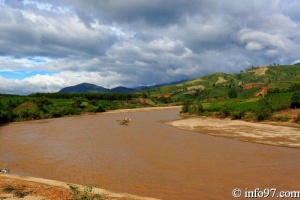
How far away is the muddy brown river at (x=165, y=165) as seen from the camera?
2045 centimetres

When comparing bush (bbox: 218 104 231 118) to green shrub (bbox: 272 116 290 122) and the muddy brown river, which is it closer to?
green shrub (bbox: 272 116 290 122)

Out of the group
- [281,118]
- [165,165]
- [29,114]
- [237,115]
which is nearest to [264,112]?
[281,118]

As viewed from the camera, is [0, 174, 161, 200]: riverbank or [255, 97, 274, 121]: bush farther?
[255, 97, 274, 121]: bush

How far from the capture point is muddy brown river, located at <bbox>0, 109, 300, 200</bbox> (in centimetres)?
2045

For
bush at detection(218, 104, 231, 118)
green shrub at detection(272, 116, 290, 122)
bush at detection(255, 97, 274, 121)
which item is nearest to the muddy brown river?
green shrub at detection(272, 116, 290, 122)

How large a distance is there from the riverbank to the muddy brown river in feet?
5.33

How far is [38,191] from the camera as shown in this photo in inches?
719

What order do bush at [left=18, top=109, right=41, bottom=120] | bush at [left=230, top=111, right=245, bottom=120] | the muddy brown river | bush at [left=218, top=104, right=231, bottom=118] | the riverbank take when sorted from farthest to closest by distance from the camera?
bush at [left=18, top=109, right=41, bottom=120] < bush at [left=218, top=104, right=231, bottom=118] < bush at [left=230, top=111, right=245, bottom=120] < the muddy brown river < the riverbank

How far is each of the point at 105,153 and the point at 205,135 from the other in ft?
65.4

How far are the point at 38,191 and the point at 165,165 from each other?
1233 centimetres

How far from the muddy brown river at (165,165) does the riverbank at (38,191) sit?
5.33 feet

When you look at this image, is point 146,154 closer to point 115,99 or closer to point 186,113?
point 186,113

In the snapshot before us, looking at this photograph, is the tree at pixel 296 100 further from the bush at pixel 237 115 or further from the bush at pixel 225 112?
the bush at pixel 225 112

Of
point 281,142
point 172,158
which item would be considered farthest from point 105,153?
point 281,142
